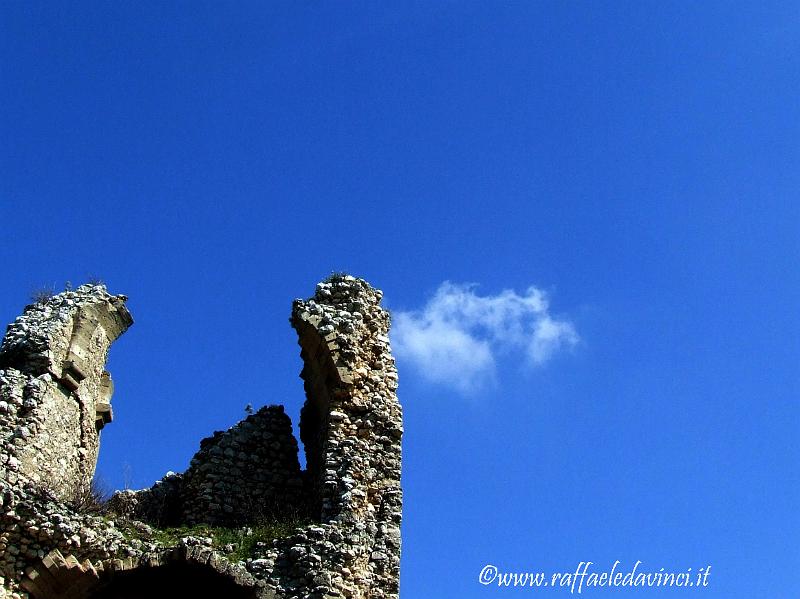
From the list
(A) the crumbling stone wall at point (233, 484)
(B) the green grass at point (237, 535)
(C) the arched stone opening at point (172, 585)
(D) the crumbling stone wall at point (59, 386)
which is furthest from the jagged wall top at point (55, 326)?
(C) the arched stone opening at point (172, 585)

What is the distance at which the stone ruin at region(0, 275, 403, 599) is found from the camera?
14016 millimetres

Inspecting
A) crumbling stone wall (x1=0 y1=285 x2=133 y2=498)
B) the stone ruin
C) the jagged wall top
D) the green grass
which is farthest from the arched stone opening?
the jagged wall top

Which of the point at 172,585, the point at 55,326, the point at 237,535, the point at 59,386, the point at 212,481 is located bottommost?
the point at 172,585

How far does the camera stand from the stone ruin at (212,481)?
14.0 meters

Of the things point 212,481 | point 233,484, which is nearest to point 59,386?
point 212,481

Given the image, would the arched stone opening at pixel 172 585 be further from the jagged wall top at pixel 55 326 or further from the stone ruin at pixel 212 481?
the jagged wall top at pixel 55 326

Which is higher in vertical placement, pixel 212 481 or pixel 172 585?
pixel 212 481

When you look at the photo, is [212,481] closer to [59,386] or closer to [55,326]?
[59,386]

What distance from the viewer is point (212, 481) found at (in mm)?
17344

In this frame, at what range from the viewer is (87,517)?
14312 mm

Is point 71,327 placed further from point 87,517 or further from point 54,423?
point 87,517

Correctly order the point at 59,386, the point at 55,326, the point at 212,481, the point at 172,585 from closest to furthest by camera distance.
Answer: the point at 172,585 → the point at 59,386 → the point at 55,326 → the point at 212,481

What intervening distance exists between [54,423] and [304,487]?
460 centimetres

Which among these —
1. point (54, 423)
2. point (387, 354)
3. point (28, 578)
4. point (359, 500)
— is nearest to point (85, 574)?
point (28, 578)
